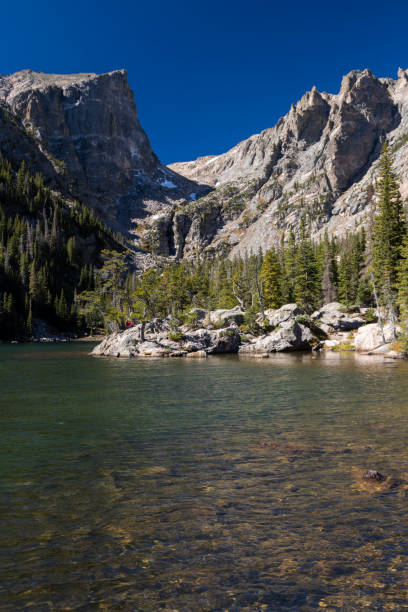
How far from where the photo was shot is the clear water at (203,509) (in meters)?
5.37

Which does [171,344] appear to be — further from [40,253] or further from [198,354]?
[40,253]

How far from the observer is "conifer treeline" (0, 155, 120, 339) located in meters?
118

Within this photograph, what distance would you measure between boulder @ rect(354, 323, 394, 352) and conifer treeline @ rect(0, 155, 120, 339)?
94.3 meters

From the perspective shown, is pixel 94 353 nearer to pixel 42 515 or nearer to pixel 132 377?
pixel 132 377

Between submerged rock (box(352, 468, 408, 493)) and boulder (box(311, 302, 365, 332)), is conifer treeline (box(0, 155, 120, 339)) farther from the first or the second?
submerged rock (box(352, 468, 408, 493))

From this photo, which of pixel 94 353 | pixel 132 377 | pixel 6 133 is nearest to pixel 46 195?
pixel 6 133

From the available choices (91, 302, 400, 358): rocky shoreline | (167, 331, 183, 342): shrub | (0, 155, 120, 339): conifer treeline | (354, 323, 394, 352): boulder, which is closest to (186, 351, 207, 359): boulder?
(91, 302, 400, 358): rocky shoreline

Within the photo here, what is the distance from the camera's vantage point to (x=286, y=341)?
54.0m

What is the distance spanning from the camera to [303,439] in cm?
1298

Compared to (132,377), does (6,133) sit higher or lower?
higher

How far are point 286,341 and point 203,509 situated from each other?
4774cm

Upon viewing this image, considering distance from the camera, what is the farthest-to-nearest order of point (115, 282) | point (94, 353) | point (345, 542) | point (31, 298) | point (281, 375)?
1. point (31, 298)
2. point (115, 282)
3. point (94, 353)
4. point (281, 375)
5. point (345, 542)

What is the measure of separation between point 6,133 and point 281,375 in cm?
22036

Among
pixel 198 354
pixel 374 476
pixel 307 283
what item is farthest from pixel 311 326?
pixel 374 476
